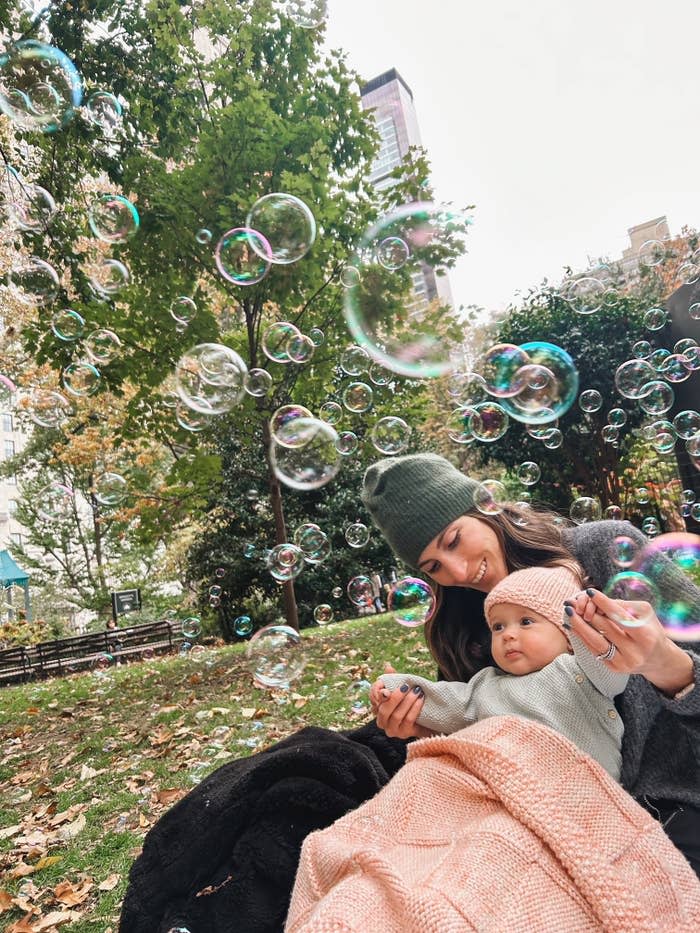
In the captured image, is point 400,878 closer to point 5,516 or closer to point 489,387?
point 489,387

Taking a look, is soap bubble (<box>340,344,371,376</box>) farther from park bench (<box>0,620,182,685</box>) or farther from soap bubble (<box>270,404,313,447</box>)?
park bench (<box>0,620,182,685</box>)

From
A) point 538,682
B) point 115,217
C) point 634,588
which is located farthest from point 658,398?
point 115,217

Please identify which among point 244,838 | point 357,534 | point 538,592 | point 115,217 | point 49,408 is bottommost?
point 244,838

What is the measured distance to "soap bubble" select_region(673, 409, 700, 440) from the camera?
588 centimetres

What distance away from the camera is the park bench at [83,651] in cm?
1199

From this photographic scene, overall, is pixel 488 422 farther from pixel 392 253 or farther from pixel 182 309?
pixel 182 309

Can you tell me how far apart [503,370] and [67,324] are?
4116 millimetres

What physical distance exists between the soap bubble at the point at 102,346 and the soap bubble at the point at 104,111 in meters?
2.17

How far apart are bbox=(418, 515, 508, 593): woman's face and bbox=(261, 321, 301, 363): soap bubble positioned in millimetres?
3816

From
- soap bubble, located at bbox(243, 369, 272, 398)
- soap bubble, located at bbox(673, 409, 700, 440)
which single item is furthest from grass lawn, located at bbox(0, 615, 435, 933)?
soap bubble, located at bbox(673, 409, 700, 440)

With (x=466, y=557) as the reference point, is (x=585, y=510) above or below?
below

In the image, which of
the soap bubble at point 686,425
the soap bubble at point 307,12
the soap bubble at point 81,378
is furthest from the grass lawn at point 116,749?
the soap bubble at point 307,12

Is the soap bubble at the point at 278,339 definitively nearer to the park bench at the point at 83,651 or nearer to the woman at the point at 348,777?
the woman at the point at 348,777

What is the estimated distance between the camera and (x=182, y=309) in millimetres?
6172
